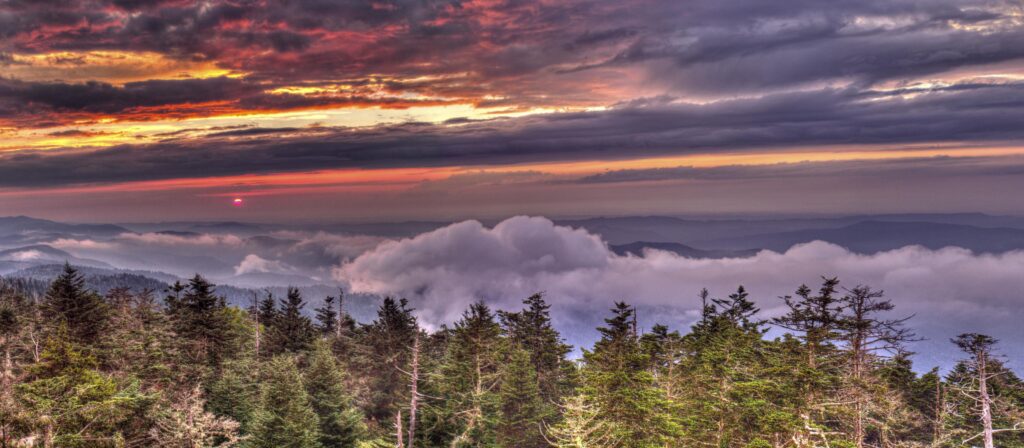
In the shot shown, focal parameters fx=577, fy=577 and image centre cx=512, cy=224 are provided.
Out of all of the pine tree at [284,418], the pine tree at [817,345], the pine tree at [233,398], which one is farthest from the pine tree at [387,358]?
the pine tree at [817,345]

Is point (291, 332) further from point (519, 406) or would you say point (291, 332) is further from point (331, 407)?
point (519, 406)

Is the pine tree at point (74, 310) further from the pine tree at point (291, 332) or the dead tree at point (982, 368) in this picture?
the dead tree at point (982, 368)

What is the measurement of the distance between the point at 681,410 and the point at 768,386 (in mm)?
11189

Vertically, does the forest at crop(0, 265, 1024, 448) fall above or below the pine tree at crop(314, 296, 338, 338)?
below

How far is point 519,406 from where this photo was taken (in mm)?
49750

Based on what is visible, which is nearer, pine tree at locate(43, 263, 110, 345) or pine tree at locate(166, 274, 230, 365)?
pine tree at locate(43, 263, 110, 345)

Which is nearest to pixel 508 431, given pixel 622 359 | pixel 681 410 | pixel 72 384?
pixel 681 410

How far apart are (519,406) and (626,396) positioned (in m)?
19.1

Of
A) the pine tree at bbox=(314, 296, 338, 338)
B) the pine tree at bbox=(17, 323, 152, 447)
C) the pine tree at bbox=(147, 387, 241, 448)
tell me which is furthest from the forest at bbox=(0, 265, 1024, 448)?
the pine tree at bbox=(314, 296, 338, 338)

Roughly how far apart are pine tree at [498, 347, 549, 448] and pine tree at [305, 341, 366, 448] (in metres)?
11.9

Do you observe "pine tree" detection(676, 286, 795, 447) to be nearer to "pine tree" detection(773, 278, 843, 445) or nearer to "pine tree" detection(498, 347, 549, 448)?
"pine tree" detection(773, 278, 843, 445)

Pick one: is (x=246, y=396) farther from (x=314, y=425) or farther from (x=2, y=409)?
(x=2, y=409)

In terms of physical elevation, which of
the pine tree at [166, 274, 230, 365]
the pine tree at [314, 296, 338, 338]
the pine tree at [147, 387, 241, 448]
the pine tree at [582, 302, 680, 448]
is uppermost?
the pine tree at [314, 296, 338, 338]

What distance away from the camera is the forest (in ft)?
95.8
